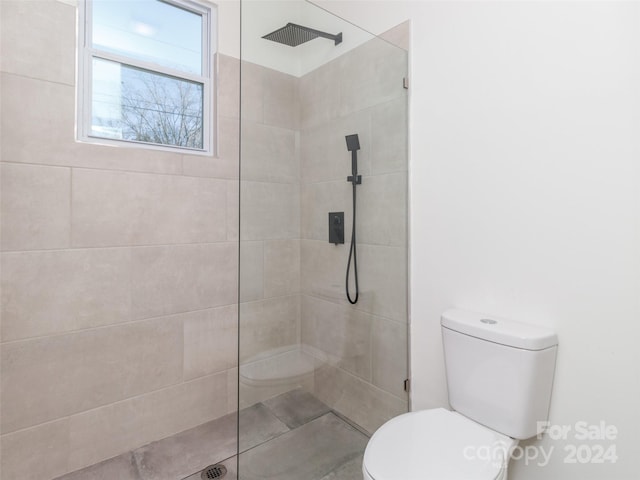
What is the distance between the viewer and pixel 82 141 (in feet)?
5.30

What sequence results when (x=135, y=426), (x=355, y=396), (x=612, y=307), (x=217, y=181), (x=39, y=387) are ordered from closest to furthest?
(x=612, y=307), (x=39, y=387), (x=355, y=396), (x=135, y=426), (x=217, y=181)

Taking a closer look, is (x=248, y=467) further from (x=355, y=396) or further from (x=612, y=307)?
(x=612, y=307)

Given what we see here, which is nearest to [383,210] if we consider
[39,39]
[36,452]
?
[39,39]

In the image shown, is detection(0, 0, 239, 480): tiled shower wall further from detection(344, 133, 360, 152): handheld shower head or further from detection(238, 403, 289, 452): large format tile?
detection(344, 133, 360, 152): handheld shower head

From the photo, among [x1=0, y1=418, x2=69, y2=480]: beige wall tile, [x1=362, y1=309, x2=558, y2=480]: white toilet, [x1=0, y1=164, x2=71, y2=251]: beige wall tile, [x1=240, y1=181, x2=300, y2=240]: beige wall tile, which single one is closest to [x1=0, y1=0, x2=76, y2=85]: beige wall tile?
[x1=0, y1=164, x2=71, y2=251]: beige wall tile

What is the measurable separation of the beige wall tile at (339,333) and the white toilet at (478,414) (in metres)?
0.43

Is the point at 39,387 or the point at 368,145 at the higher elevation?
the point at 368,145

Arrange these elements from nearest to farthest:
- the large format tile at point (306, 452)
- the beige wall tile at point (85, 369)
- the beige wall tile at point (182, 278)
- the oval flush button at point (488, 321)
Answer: the oval flush button at point (488, 321) → the large format tile at point (306, 452) → the beige wall tile at point (85, 369) → the beige wall tile at point (182, 278)

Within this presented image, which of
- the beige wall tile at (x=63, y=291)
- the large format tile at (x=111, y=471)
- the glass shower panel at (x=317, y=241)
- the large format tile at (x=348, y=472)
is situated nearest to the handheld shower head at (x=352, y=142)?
the glass shower panel at (x=317, y=241)

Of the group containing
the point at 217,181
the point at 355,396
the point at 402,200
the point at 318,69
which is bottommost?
the point at 355,396

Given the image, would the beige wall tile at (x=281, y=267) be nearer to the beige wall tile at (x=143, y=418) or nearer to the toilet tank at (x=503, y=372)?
the toilet tank at (x=503, y=372)

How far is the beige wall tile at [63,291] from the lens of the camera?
148cm

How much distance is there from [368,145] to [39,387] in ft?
5.92

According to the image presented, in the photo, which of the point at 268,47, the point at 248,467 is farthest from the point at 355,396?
the point at 268,47
